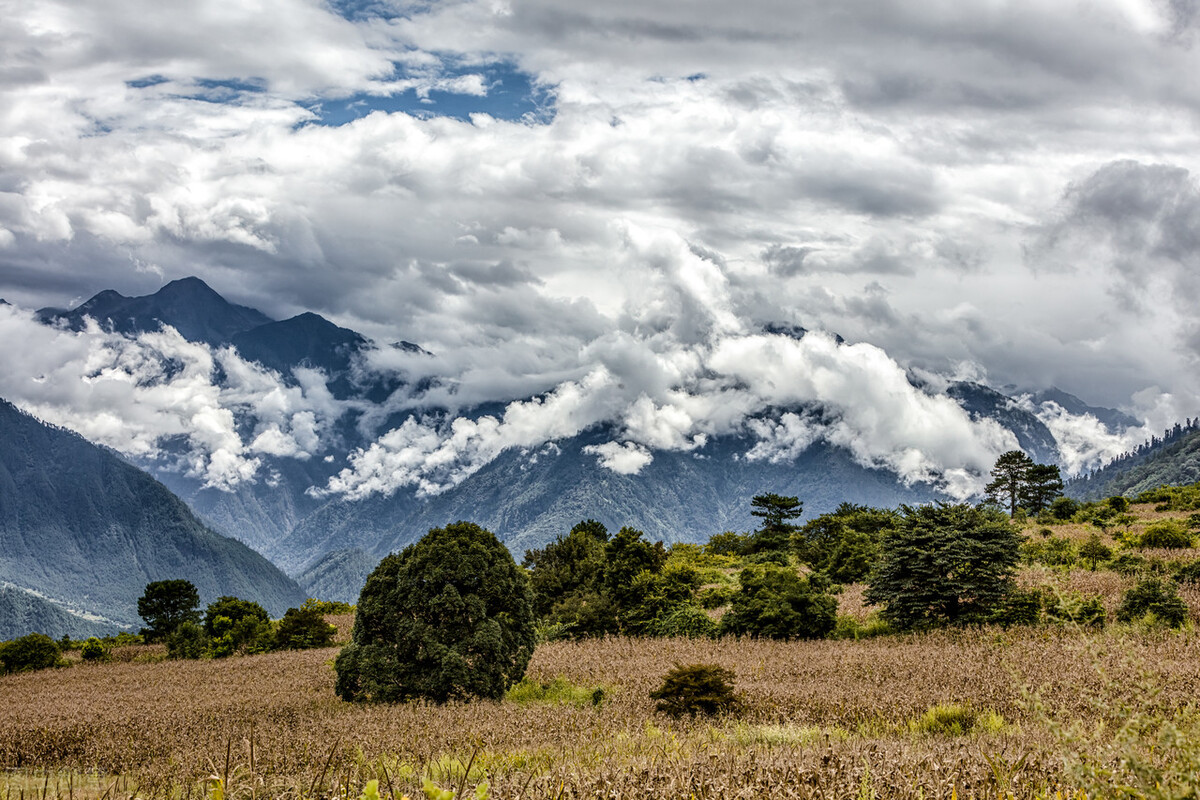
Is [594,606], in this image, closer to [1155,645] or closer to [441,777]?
[1155,645]

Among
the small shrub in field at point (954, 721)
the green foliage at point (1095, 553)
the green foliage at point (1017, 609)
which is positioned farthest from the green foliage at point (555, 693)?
→ the green foliage at point (1095, 553)

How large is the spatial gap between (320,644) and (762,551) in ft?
91.0

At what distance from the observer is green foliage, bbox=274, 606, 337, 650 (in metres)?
39.4

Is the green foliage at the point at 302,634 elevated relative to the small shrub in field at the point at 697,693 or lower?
lower

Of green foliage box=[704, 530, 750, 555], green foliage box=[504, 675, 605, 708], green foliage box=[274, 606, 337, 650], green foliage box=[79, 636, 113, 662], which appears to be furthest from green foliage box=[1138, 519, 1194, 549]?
green foliage box=[79, 636, 113, 662]

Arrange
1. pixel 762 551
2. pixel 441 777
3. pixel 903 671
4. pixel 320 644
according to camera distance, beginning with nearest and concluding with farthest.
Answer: pixel 441 777 < pixel 903 671 < pixel 320 644 < pixel 762 551

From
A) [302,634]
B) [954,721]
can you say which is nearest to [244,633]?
[302,634]

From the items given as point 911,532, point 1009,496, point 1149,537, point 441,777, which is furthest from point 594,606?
point 1009,496

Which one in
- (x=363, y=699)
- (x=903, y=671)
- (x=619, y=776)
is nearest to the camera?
(x=619, y=776)

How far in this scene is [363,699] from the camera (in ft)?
63.1

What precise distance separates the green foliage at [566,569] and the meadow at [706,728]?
1254cm

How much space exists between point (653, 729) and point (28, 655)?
134ft

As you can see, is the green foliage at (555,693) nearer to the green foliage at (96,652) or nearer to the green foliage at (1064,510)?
the green foliage at (96,652)

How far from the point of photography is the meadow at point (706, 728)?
17.9 feet
